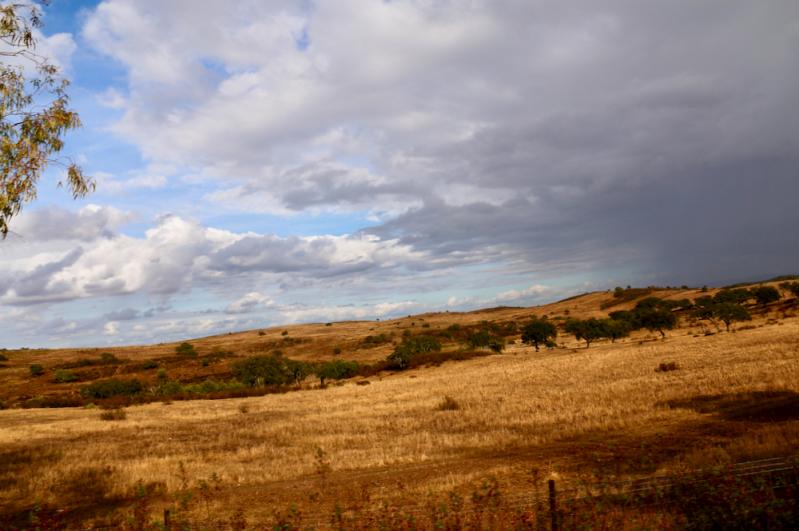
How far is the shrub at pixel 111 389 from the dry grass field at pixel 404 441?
19.7 m

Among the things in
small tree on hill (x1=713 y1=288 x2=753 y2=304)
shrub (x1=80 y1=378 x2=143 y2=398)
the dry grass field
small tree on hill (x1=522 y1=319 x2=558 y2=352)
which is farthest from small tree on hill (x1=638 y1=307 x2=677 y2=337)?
shrub (x1=80 y1=378 x2=143 y2=398)

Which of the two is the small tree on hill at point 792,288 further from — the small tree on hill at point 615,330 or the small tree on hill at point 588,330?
the small tree on hill at point 588,330

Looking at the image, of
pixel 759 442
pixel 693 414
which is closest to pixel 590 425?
pixel 693 414

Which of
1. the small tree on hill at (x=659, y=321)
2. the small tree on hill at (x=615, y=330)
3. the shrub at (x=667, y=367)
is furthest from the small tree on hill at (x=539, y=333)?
the shrub at (x=667, y=367)

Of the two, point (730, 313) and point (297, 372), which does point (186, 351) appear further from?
point (730, 313)

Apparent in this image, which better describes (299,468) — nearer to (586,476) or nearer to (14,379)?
(586,476)

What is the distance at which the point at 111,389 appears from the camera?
216ft

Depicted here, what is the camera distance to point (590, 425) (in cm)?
2316

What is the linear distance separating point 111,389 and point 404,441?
183ft

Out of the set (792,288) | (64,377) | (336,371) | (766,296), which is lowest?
(336,371)

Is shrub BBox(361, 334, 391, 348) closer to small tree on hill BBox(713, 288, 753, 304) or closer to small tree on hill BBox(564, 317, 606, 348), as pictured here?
small tree on hill BBox(564, 317, 606, 348)

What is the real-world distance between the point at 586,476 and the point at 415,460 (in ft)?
22.2

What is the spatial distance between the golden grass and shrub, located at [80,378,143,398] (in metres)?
19.8

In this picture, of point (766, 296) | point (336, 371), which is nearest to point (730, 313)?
point (766, 296)
